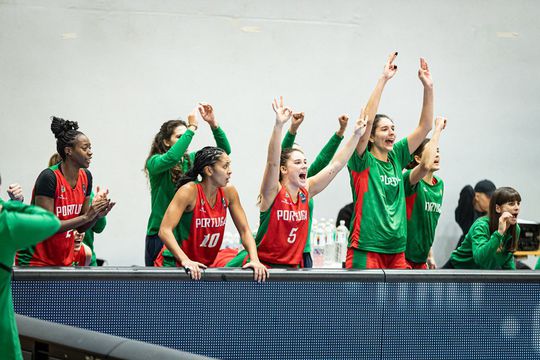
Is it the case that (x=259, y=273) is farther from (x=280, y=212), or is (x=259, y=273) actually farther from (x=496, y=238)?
(x=496, y=238)

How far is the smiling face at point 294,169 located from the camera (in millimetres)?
5378

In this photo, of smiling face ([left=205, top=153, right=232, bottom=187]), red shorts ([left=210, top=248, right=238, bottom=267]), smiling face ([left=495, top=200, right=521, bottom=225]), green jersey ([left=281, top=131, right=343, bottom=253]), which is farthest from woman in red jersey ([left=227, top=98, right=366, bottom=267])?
smiling face ([left=495, top=200, right=521, bottom=225])

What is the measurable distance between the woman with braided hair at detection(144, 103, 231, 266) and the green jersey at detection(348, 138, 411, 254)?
1.02m

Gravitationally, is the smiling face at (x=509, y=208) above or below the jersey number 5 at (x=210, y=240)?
above

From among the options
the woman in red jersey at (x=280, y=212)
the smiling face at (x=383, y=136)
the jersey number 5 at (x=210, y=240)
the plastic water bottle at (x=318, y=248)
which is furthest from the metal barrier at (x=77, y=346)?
the plastic water bottle at (x=318, y=248)

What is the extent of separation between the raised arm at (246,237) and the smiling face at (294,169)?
0.40 metres

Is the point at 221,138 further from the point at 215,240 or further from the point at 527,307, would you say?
the point at 527,307

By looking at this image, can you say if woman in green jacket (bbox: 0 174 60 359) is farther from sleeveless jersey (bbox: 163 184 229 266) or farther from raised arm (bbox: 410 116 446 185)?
raised arm (bbox: 410 116 446 185)

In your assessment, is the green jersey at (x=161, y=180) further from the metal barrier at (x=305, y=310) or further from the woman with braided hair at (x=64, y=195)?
the metal barrier at (x=305, y=310)

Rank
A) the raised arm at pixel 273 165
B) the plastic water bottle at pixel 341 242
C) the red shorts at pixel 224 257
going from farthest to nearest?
1. the plastic water bottle at pixel 341 242
2. the red shorts at pixel 224 257
3. the raised arm at pixel 273 165

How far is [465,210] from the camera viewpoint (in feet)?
28.5

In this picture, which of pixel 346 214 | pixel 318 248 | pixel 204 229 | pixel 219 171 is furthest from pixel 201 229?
pixel 346 214

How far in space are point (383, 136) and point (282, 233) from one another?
1023 mm

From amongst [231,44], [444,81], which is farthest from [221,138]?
[444,81]
